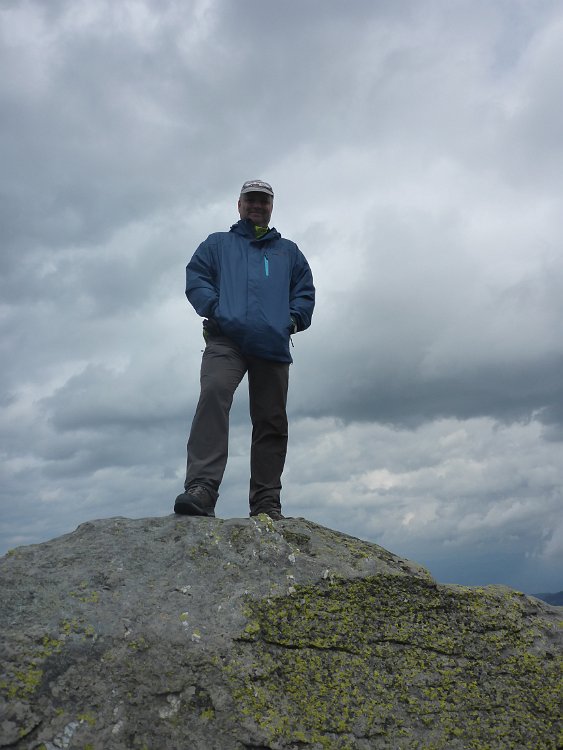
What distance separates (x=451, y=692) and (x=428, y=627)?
0.49 meters

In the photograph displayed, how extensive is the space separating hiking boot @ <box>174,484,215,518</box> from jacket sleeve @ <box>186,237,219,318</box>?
174cm

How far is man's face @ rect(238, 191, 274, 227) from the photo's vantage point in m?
6.97

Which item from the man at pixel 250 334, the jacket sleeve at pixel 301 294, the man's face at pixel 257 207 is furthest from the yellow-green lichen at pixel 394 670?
the man's face at pixel 257 207

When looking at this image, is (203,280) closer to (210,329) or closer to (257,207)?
(210,329)

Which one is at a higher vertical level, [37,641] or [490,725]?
[37,641]

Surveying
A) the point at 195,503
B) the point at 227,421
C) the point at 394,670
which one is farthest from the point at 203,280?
the point at 394,670

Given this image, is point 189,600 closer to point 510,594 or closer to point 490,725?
point 490,725

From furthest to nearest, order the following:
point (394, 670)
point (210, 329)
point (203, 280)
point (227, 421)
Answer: point (203, 280)
point (210, 329)
point (227, 421)
point (394, 670)

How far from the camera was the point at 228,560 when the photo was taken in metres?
4.66

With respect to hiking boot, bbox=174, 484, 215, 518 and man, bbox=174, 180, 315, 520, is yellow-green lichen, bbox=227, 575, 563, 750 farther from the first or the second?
man, bbox=174, 180, 315, 520

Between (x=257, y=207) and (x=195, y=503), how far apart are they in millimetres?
3283

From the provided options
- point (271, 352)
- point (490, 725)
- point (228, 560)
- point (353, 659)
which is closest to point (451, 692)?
point (490, 725)

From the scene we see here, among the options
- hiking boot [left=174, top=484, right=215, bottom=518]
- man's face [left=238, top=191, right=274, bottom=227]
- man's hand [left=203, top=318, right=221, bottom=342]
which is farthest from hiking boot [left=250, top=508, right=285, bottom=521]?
man's face [left=238, top=191, right=274, bottom=227]

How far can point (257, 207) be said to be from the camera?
7.00 meters
